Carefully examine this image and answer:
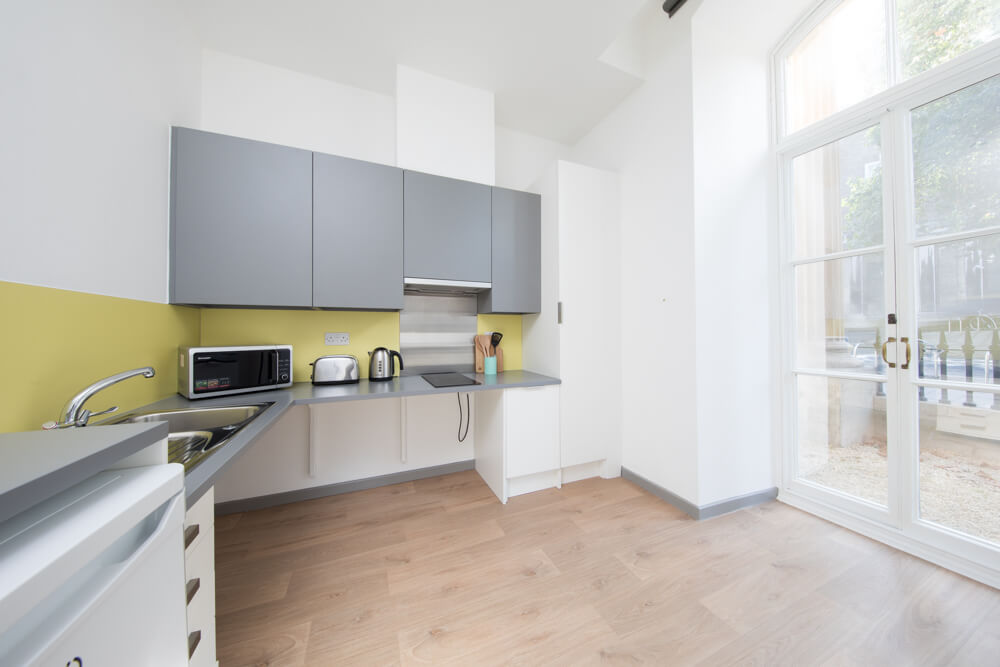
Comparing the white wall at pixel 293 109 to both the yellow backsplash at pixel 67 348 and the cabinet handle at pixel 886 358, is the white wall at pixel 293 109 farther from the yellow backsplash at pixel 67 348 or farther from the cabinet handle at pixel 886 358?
the cabinet handle at pixel 886 358

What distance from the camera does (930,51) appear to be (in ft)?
5.18

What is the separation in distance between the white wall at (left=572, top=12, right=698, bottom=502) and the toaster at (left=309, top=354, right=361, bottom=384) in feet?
5.61

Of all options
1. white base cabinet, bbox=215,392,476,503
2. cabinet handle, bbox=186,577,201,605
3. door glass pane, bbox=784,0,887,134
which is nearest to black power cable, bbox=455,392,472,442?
white base cabinet, bbox=215,392,476,503

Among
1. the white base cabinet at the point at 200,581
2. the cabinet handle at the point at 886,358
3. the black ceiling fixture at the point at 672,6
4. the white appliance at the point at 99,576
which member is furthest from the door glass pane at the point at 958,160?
the white base cabinet at the point at 200,581

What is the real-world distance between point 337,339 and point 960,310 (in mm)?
3408

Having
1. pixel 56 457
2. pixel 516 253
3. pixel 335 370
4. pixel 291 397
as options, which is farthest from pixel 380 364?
pixel 56 457

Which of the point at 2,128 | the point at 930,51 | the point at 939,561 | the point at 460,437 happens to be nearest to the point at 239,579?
the point at 460,437

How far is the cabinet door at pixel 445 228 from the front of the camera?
79.9 inches

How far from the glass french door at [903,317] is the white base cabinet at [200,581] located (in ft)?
9.84

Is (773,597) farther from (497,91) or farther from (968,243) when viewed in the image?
(497,91)

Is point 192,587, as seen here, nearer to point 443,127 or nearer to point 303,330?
point 303,330

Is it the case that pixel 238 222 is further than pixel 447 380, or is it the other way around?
pixel 447 380

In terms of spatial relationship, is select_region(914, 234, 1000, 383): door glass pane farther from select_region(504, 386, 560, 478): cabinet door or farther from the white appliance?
the white appliance

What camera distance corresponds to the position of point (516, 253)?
2.33 m
